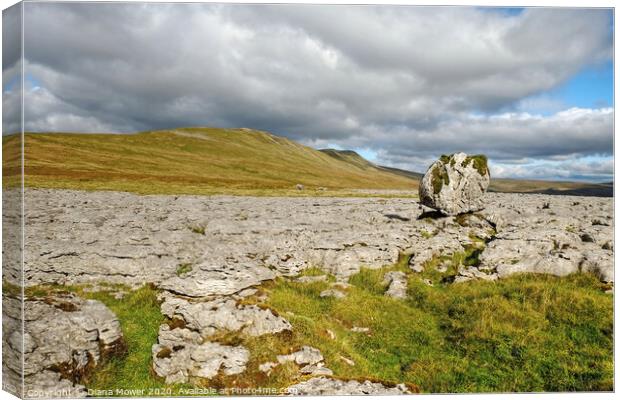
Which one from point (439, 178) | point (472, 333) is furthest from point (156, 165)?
point (472, 333)

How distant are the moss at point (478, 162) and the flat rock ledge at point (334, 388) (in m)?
18.9

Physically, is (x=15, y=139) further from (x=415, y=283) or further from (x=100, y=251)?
(x=415, y=283)

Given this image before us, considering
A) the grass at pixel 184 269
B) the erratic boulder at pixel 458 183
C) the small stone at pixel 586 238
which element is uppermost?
the erratic boulder at pixel 458 183

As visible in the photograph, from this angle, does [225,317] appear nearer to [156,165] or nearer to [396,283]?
[396,283]

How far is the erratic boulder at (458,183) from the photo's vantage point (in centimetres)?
2359

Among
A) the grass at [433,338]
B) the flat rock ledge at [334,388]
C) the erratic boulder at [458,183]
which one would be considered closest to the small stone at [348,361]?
the grass at [433,338]

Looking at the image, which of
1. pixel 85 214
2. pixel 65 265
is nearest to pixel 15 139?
pixel 65 265

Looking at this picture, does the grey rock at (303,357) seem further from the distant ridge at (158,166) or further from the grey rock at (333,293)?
the distant ridge at (158,166)

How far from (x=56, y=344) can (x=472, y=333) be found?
13.4 meters

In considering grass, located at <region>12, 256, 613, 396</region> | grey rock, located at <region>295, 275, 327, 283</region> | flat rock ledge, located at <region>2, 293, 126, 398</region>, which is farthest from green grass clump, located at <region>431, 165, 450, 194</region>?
flat rock ledge, located at <region>2, 293, 126, 398</region>

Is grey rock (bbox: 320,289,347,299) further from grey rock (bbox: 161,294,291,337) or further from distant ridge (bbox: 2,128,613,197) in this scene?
distant ridge (bbox: 2,128,613,197)

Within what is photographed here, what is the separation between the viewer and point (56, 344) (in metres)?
9.49

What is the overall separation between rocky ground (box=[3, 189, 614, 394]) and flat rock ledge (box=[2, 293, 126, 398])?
5cm

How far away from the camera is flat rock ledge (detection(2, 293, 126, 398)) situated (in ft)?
31.1
